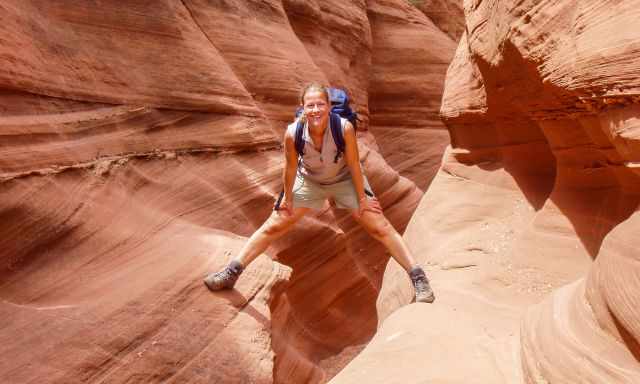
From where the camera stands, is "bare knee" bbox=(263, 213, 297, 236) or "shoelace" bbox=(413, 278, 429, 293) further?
"bare knee" bbox=(263, 213, 297, 236)

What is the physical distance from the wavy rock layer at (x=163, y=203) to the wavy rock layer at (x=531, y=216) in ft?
4.48

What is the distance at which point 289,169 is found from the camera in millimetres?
3432

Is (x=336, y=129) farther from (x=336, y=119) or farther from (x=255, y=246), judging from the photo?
(x=255, y=246)

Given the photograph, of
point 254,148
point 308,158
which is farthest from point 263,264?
point 254,148

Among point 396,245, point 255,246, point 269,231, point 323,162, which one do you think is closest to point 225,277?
point 255,246

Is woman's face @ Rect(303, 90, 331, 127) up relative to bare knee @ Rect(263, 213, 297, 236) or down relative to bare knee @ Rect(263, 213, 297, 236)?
up

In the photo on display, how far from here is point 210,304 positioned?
378cm

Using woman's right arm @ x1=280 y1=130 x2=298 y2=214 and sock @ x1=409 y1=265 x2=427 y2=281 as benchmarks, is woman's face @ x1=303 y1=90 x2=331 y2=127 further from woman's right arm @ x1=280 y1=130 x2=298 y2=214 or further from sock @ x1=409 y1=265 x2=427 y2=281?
sock @ x1=409 y1=265 x2=427 y2=281

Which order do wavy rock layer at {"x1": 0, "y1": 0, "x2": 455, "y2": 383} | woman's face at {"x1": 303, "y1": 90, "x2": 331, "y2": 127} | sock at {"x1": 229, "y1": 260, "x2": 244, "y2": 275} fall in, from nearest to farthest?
woman's face at {"x1": 303, "y1": 90, "x2": 331, "y2": 127} → wavy rock layer at {"x1": 0, "y1": 0, "x2": 455, "y2": 383} → sock at {"x1": 229, "y1": 260, "x2": 244, "y2": 275}

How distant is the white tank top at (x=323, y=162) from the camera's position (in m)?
3.32

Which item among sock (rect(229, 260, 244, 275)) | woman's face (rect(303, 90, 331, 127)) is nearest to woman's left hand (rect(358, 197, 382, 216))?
woman's face (rect(303, 90, 331, 127))

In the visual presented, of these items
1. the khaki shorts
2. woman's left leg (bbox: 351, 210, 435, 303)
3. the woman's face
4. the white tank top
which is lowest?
woman's left leg (bbox: 351, 210, 435, 303)

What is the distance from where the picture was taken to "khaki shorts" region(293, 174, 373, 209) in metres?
3.54

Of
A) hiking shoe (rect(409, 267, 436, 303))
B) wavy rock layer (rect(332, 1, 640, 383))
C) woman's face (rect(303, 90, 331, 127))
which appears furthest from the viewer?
hiking shoe (rect(409, 267, 436, 303))
